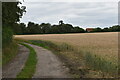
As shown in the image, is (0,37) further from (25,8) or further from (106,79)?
(25,8)

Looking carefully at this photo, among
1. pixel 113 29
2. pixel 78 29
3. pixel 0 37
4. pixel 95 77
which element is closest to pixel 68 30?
pixel 78 29

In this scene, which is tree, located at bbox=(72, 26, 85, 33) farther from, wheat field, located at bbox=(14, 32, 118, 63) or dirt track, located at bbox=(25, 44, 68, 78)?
dirt track, located at bbox=(25, 44, 68, 78)

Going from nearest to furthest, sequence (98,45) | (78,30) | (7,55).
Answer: (7,55)
(98,45)
(78,30)

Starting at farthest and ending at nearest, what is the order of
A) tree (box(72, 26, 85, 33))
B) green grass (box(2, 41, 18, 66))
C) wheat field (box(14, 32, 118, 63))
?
tree (box(72, 26, 85, 33)) → wheat field (box(14, 32, 118, 63)) → green grass (box(2, 41, 18, 66))

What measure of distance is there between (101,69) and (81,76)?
6.08 feet

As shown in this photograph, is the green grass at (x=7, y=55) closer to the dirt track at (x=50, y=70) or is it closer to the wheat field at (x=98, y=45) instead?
the dirt track at (x=50, y=70)

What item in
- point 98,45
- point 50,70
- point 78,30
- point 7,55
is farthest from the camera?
point 78,30

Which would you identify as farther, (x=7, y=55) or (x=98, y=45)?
(x=98, y=45)

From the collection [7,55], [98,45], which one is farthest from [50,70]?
[98,45]

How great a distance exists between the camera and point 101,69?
13.0 m

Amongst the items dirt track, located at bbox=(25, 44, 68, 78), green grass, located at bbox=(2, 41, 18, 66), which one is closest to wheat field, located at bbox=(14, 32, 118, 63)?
dirt track, located at bbox=(25, 44, 68, 78)

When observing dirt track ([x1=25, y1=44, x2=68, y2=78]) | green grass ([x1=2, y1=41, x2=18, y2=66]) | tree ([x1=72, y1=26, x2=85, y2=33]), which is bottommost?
dirt track ([x1=25, y1=44, x2=68, y2=78])

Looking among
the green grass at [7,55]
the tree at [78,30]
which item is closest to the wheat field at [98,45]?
the green grass at [7,55]

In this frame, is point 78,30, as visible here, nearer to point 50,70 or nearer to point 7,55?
point 7,55
